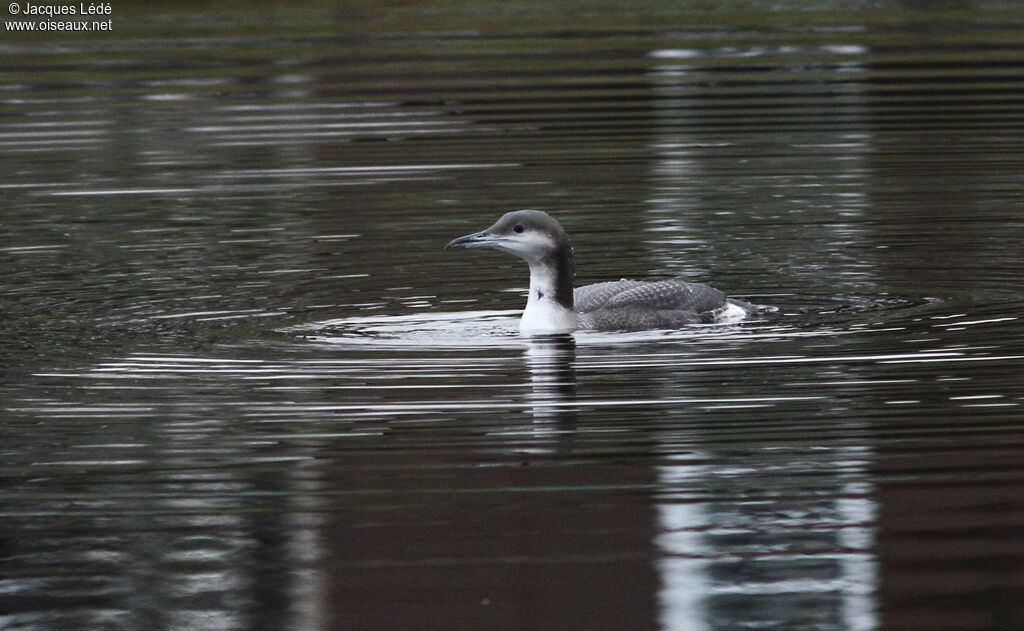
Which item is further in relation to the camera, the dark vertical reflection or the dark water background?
the dark water background

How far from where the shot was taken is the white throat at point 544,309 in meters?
12.8

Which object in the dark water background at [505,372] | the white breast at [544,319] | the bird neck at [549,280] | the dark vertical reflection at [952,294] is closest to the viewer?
the dark vertical reflection at [952,294]

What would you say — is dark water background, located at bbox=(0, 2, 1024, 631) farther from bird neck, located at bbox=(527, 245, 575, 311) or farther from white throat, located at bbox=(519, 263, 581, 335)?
bird neck, located at bbox=(527, 245, 575, 311)

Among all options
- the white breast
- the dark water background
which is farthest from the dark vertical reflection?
the white breast

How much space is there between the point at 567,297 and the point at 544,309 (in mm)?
260

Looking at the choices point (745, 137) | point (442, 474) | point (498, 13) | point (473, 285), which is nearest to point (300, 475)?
point (442, 474)

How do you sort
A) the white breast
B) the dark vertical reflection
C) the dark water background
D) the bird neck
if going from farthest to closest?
1. the bird neck
2. the white breast
3. the dark water background
4. the dark vertical reflection

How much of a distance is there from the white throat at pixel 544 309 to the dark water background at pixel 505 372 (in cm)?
18

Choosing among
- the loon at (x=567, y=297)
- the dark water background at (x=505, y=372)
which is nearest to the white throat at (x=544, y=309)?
the loon at (x=567, y=297)

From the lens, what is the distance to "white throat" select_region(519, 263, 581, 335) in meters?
12.8

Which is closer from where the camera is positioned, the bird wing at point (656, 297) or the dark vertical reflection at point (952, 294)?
the dark vertical reflection at point (952, 294)

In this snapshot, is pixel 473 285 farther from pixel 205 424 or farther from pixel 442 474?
pixel 442 474

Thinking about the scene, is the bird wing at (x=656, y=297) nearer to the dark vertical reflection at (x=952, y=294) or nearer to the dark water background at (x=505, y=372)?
the dark water background at (x=505, y=372)

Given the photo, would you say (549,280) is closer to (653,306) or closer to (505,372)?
(653,306)
